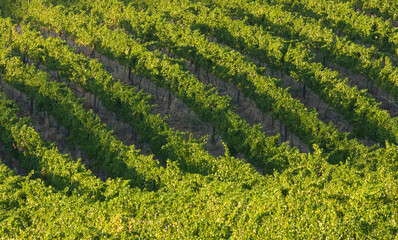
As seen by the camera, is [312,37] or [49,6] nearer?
[312,37]

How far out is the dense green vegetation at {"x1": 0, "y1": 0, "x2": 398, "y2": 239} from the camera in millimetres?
21250

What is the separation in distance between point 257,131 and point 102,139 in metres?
8.46

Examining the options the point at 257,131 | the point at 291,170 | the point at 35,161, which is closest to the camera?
the point at 291,170

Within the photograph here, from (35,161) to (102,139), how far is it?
141 inches

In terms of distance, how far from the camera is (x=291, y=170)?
25.5m

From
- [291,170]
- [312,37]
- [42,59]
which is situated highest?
[312,37]

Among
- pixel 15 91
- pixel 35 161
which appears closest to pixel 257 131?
pixel 35 161

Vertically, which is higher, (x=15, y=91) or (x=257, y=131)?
(x=257, y=131)

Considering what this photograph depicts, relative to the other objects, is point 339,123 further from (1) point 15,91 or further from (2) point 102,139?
(1) point 15,91

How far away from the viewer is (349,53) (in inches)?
1555

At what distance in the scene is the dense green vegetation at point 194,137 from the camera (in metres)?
21.2

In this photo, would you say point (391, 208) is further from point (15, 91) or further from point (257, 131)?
point (15, 91)

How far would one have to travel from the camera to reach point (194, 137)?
3494cm

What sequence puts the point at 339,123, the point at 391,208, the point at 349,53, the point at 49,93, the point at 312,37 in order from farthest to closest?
the point at 312,37 → the point at 349,53 → the point at 339,123 → the point at 49,93 → the point at 391,208
